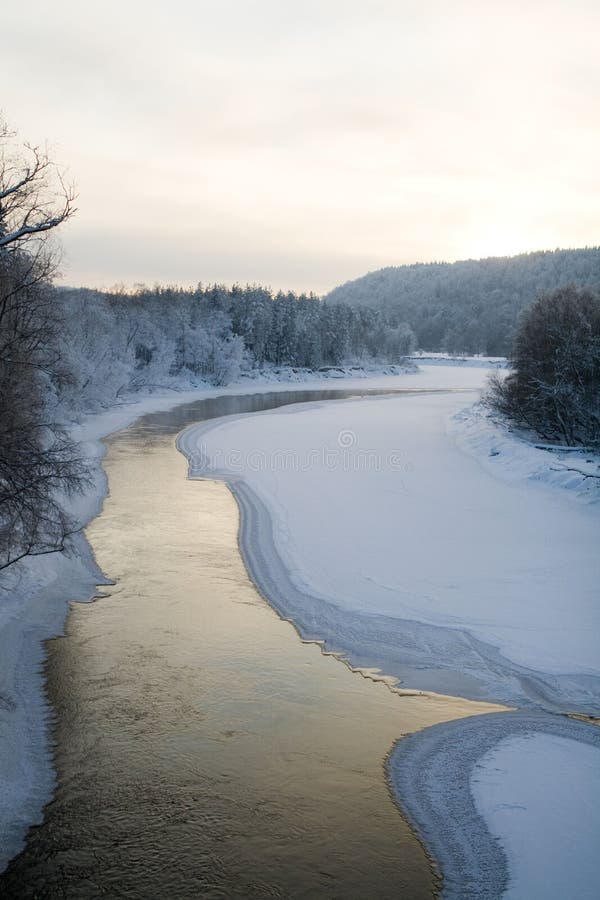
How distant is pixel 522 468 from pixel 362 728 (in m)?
16.4

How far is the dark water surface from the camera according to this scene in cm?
665

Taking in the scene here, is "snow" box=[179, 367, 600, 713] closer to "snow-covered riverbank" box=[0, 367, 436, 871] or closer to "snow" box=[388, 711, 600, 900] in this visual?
"snow" box=[388, 711, 600, 900]

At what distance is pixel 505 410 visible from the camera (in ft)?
110

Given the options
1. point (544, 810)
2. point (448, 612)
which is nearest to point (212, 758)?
point (544, 810)

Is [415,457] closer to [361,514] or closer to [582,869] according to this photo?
[361,514]

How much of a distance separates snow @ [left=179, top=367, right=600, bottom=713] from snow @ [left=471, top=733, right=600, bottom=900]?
1305mm

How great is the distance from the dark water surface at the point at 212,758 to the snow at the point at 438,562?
0.99 metres

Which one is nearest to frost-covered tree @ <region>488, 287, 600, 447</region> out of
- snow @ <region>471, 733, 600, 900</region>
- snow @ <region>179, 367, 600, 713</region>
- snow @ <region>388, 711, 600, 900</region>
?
snow @ <region>179, 367, 600, 713</region>

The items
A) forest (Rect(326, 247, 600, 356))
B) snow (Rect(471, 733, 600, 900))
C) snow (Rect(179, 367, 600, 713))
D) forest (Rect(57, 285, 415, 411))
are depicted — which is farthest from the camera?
forest (Rect(326, 247, 600, 356))

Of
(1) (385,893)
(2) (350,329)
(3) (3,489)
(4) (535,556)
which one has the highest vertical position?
(2) (350,329)

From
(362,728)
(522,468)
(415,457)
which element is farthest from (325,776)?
(415,457)

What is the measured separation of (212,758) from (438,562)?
26.2 ft

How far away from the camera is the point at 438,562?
1513cm

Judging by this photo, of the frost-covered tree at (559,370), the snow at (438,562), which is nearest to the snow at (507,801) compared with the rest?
the snow at (438,562)
